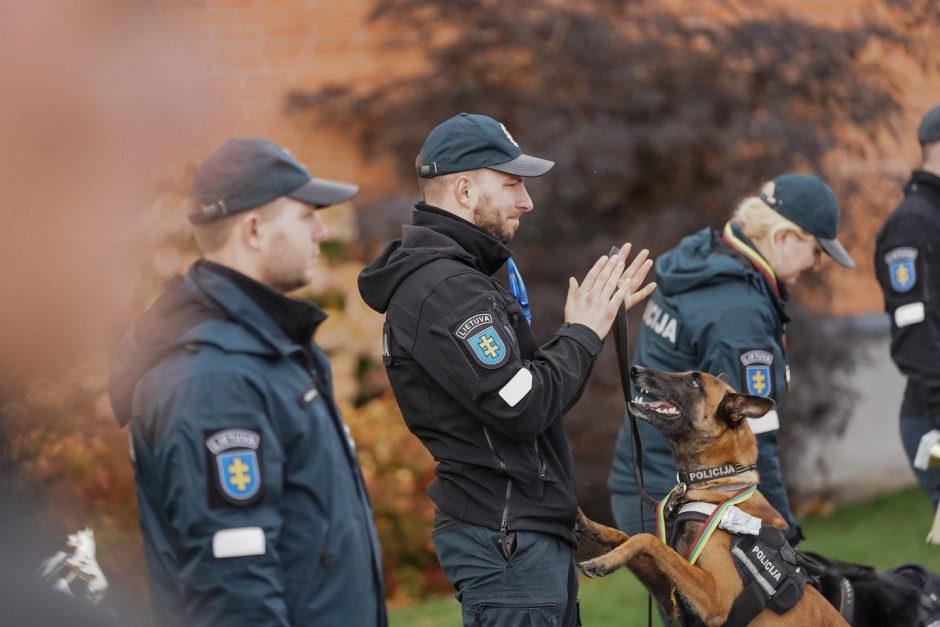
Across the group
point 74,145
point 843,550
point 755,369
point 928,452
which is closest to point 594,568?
point 755,369

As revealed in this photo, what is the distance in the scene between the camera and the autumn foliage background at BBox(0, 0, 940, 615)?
23.8 feet

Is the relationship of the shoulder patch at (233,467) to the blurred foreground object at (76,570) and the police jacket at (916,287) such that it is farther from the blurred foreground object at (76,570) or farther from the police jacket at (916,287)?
the police jacket at (916,287)

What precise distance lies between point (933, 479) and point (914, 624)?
1.05 m

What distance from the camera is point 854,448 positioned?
30.6 ft

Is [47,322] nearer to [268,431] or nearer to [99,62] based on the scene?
[99,62]

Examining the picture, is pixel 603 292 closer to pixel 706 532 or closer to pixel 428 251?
pixel 428 251

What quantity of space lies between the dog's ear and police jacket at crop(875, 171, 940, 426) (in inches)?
56.1

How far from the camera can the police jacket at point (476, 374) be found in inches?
120

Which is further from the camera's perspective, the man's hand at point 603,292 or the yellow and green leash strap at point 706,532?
the yellow and green leash strap at point 706,532

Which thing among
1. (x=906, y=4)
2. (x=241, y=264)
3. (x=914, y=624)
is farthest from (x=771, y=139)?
(x=241, y=264)

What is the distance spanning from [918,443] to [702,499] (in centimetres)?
173

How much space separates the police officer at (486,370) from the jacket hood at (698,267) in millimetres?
1020

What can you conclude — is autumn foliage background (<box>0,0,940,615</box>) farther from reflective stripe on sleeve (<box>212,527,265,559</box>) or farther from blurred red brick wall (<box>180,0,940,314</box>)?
reflective stripe on sleeve (<box>212,527,265,559</box>)

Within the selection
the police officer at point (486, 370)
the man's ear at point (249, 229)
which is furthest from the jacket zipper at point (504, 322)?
the man's ear at point (249, 229)
